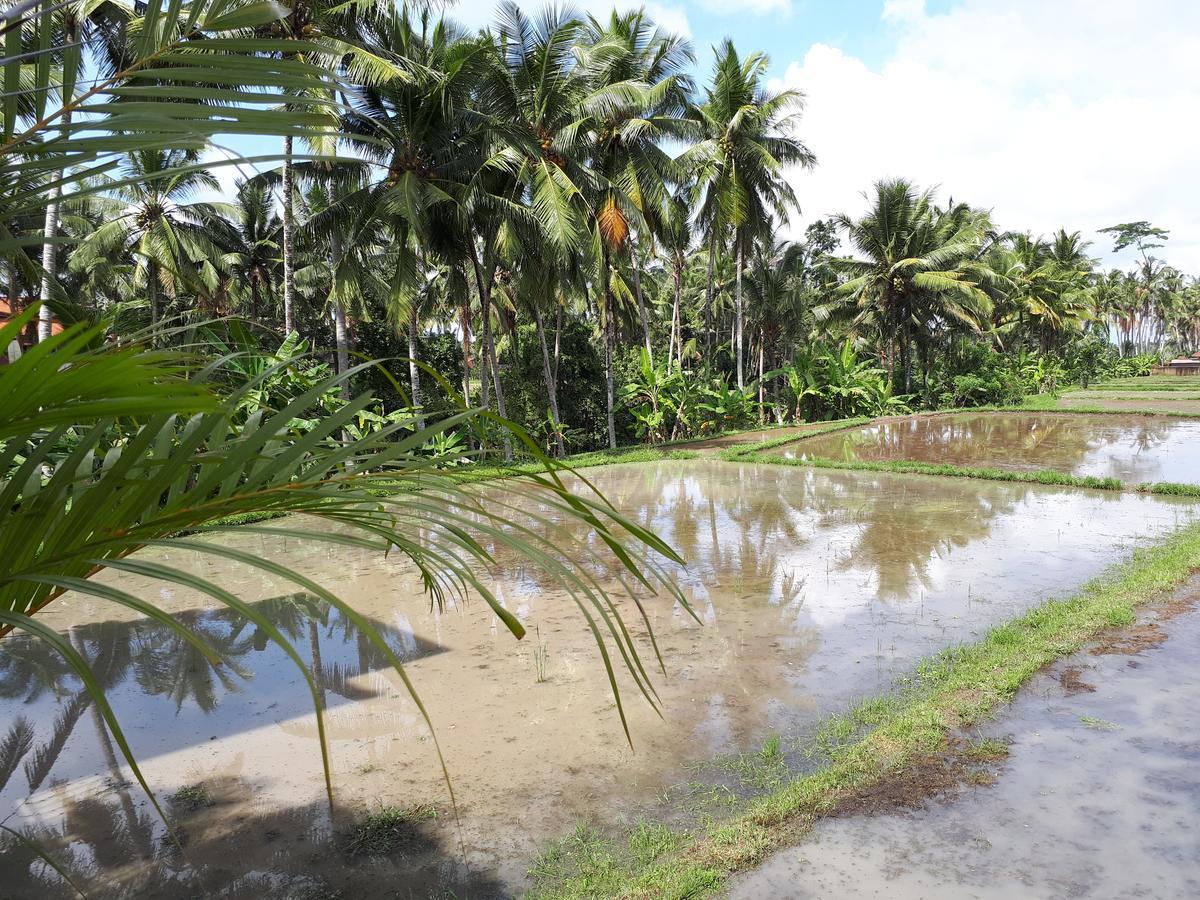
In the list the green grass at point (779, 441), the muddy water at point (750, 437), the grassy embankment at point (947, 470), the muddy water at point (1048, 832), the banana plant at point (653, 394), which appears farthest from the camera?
the banana plant at point (653, 394)

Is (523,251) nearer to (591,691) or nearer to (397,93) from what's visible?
(397,93)

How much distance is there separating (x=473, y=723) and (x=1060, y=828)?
2.51 m

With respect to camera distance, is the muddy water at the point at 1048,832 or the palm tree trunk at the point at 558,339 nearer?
the muddy water at the point at 1048,832

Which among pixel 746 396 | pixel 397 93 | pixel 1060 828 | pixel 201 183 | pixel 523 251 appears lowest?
pixel 1060 828

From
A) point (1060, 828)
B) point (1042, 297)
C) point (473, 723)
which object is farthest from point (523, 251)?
point (1042, 297)

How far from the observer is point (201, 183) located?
19.3 meters

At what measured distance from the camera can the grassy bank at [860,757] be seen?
2549 mm

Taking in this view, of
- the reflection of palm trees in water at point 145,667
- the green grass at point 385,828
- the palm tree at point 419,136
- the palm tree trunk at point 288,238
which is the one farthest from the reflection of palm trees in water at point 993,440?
the green grass at point 385,828

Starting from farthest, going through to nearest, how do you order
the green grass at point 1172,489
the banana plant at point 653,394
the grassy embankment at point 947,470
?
the banana plant at point 653,394 < the grassy embankment at point 947,470 < the green grass at point 1172,489

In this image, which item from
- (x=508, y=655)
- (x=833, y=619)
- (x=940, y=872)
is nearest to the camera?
(x=940, y=872)

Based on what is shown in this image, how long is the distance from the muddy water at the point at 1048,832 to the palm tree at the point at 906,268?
18742mm

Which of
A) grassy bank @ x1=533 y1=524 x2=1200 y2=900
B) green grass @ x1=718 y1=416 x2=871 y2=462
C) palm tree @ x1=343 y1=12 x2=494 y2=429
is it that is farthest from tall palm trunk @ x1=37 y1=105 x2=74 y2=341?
green grass @ x1=718 y1=416 x2=871 y2=462

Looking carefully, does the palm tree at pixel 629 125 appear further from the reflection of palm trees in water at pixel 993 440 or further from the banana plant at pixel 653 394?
the reflection of palm trees in water at pixel 993 440

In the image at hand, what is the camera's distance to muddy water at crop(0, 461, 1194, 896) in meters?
2.81
